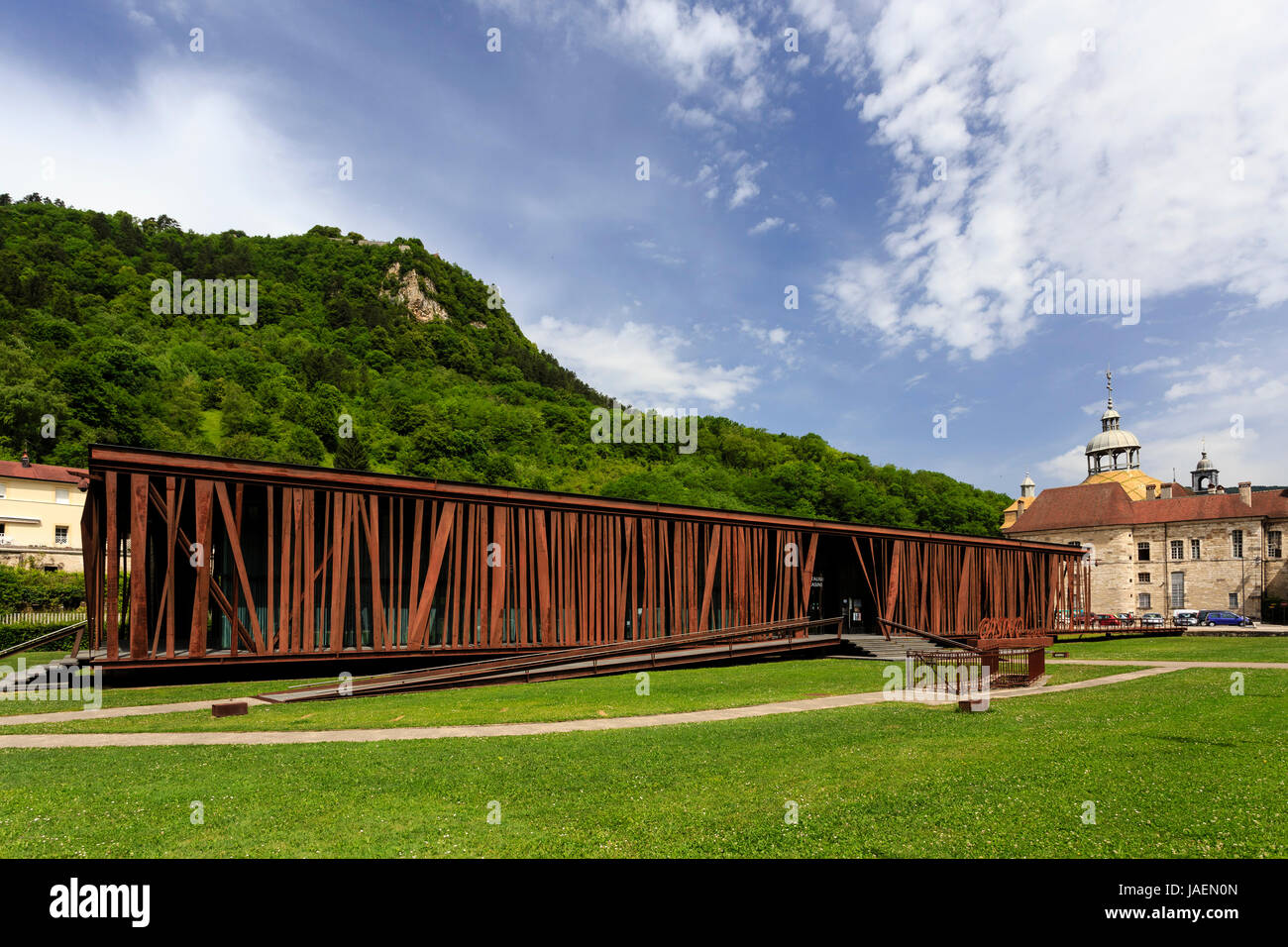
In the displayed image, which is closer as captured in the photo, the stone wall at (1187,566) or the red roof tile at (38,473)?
the red roof tile at (38,473)

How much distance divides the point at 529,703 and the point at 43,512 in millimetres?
49234

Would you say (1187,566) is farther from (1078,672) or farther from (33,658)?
(33,658)

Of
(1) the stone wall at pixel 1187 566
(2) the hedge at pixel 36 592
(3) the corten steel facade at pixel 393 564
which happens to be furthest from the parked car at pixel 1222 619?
(2) the hedge at pixel 36 592

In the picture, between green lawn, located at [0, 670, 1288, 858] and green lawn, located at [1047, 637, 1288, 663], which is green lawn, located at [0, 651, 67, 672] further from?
green lawn, located at [1047, 637, 1288, 663]

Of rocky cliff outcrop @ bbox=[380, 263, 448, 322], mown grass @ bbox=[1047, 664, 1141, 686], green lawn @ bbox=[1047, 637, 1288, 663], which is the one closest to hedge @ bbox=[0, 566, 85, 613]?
mown grass @ bbox=[1047, 664, 1141, 686]

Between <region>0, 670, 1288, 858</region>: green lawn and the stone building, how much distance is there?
189ft

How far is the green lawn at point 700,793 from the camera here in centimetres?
654

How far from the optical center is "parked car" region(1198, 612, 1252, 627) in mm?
56125

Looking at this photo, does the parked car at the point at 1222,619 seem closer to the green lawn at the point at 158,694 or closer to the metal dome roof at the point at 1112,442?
the metal dome roof at the point at 1112,442

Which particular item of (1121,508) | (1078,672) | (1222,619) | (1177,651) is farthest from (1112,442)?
(1078,672)

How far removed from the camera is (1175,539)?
216 ft

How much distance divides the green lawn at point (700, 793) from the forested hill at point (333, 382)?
58.1 metres

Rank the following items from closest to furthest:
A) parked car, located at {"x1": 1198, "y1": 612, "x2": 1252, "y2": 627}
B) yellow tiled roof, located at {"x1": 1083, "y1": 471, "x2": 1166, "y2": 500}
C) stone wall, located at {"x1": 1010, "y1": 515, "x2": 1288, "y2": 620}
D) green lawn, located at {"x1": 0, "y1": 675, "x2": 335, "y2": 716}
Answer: green lawn, located at {"x1": 0, "y1": 675, "x2": 335, "y2": 716}, parked car, located at {"x1": 1198, "y1": 612, "x2": 1252, "y2": 627}, stone wall, located at {"x1": 1010, "y1": 515, "x2": 1288, "y2": 620}, yellow tiled roof, located at {"x1": 1083, "y1": 471, "x2": 1166, "y2": 500}

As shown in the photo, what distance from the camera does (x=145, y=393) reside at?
242 ft
